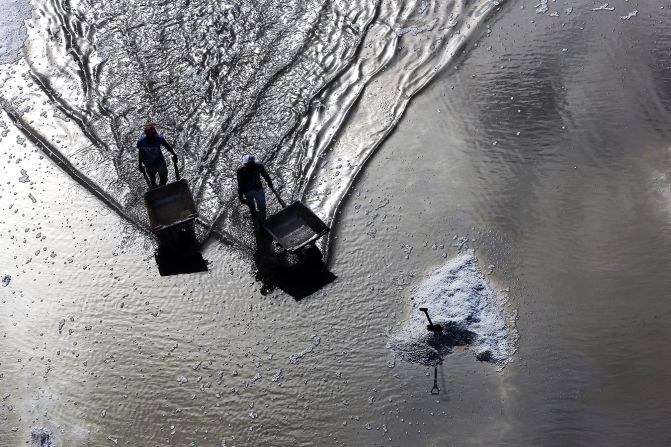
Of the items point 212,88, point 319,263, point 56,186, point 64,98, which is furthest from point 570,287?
point 64,98

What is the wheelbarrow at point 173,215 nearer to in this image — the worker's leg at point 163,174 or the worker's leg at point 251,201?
the worker's leg at point 163,174

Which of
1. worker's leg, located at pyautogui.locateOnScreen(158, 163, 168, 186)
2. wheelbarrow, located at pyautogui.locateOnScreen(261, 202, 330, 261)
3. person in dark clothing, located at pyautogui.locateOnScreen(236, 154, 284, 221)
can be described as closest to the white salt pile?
wheelbarrow, located at pyautogui.locateOnScreen(261, 202, 330, 261)

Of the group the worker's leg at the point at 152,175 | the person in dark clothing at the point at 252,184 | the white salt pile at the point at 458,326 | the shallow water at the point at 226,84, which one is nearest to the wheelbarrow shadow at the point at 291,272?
the person in dark clothing at the point at 252,184

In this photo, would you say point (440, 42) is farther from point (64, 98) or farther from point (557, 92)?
point (64, 98)

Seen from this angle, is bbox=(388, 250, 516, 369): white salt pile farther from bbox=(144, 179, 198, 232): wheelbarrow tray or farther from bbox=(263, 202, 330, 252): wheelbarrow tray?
bbox=(144, 179, 198, 232): wheelbarrow tray

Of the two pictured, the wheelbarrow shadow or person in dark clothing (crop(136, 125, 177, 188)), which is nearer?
the wheelbarrow shadow

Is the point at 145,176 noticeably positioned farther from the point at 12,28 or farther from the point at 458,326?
A: the point at 12,28

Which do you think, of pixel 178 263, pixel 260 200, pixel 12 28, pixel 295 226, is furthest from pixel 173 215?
pixel 12 28
